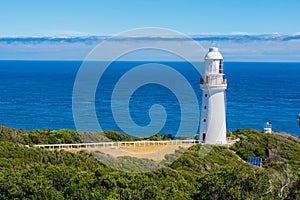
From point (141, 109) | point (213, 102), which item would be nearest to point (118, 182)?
point (213, 102)

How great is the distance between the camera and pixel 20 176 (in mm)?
15422

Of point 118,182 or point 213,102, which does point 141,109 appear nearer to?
point 213,102

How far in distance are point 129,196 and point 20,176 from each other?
370 centimetres

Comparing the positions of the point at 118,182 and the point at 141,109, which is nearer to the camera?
the point at 118,182

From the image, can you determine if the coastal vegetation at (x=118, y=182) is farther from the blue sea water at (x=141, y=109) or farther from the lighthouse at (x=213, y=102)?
the blue sea water at (x=141, y=109)

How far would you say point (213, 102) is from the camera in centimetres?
2923

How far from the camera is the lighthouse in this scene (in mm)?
29203

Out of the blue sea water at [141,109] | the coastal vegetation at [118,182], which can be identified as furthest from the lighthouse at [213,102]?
the blue sea water at [141,109]

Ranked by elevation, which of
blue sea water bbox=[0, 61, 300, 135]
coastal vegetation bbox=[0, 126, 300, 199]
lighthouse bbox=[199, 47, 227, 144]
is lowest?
coastal vegetation bbox=[0, 126, 300, 199]

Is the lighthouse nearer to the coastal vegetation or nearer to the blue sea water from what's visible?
the coastal vegetation

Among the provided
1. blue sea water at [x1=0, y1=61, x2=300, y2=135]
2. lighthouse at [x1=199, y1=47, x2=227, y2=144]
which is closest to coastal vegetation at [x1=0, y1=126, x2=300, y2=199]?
lighthouse at [x1=199, y1=47, x2=227, y2=144]

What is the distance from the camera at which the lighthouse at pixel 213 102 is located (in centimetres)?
2920

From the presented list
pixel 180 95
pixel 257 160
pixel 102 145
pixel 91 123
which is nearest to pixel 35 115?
pixel 91 123

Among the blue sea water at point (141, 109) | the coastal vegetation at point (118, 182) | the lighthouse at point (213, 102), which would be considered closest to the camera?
the coastal vegetation at point (118, 182)
